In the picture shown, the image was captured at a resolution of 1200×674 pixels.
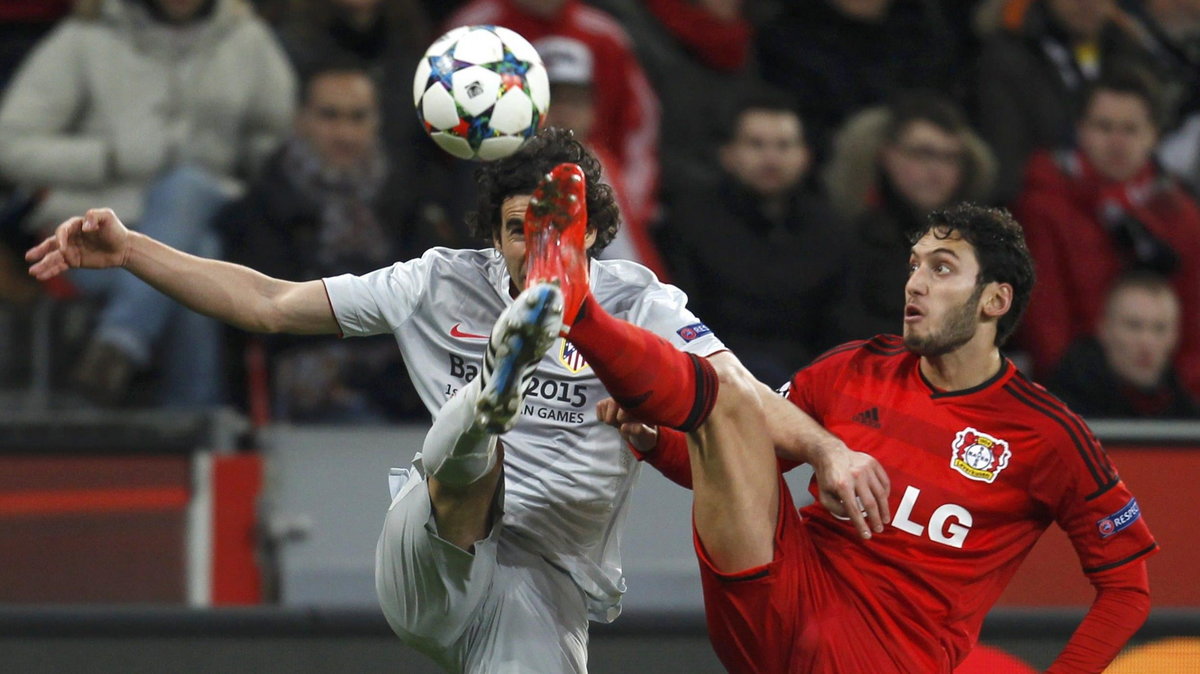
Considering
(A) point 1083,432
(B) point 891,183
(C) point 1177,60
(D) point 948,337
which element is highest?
(C) point 1177,60

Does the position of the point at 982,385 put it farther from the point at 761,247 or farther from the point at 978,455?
the point at 761,247

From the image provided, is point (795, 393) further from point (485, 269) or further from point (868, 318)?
point (868, 318)

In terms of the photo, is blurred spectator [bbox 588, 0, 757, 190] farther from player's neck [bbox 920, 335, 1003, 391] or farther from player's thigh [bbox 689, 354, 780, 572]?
player's thigh [bbox 689, 354, 780, 572]

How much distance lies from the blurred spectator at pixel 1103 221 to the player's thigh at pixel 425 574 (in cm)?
341

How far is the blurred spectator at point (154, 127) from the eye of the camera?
6.73m

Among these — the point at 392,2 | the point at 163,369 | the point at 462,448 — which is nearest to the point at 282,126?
the point at 392,2

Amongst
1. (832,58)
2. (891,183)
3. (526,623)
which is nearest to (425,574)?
(526,623)

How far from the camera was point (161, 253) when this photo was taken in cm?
436

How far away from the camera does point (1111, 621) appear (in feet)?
14.6

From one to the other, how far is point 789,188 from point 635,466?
8.77 feet

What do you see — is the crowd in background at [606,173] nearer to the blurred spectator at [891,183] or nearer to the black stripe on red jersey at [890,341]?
the blurred spectator at [891,183]

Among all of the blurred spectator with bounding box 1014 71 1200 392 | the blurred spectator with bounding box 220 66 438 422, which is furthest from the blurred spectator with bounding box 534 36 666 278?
the blurred spectator with bounding box 1014 71 1200 392

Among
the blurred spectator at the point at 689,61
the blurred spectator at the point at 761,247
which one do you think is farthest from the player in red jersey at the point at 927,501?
the blurred spectator at the point at 689,61

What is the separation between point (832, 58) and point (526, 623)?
4186mm
